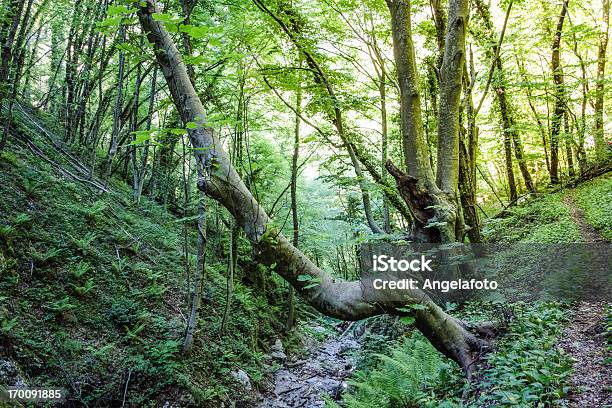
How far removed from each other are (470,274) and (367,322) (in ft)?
16.9

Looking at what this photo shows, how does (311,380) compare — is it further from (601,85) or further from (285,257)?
(601,85)

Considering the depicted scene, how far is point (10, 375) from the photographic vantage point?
13.8 feet

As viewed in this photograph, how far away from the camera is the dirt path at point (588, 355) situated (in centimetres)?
294

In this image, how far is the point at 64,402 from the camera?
4.48 meters

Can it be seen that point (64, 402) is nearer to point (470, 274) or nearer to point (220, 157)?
point (220, 157)

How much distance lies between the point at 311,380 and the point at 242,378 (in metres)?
2.06

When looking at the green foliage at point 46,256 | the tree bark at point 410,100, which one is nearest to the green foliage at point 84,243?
the green foliage at point 46,256

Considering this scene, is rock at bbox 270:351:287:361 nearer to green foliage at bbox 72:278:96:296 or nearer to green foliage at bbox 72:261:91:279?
green foliage at bbox 72:278:96:296

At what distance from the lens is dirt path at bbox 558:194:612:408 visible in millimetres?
2941

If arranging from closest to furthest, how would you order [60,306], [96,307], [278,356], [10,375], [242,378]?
[10,375], [60,306], [96,307], [242,378], [278,356]

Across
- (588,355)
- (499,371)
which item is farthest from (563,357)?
(499,371)

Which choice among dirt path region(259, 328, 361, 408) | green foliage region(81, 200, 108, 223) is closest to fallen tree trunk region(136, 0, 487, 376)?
dirt path region(259, 328, 361, 408)

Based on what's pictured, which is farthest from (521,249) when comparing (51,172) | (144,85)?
(144,85)

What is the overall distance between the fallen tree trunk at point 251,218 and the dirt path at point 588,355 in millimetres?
1281
